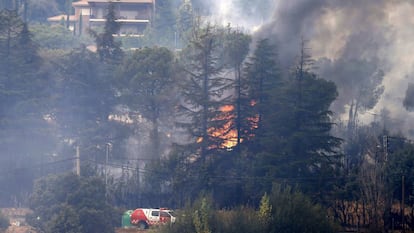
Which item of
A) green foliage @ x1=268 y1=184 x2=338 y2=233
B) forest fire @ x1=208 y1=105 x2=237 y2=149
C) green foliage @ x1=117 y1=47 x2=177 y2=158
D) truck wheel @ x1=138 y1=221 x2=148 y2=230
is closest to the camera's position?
green foliage @ x1=268 y1=184 x2=338 y2=233

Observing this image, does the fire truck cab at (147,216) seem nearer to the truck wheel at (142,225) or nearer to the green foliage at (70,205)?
the truck wheel at (142,225)

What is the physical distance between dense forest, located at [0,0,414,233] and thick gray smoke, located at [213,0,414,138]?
1.19 feet

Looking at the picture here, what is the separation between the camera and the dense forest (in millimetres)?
49938

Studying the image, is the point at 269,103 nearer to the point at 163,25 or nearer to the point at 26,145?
the point at 26,145

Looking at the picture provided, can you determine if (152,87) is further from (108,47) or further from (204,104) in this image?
(108,47)

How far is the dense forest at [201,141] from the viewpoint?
1966 inches

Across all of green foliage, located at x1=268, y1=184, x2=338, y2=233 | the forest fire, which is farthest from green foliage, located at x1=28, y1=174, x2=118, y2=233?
the forest fire

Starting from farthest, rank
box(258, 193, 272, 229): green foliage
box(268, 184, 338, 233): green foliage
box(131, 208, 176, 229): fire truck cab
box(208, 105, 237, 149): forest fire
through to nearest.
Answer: box(208, 105, 237, 149): forest fire < box(131, 208, 176, 229): fire truck cab < box(268, 184, 338, 233): green foliage < box(258, 193, 272, 229): green foliage

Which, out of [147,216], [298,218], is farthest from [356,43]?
[298,218]

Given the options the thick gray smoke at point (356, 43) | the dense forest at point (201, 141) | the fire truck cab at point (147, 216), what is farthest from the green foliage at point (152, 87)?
the fire truck cab at point (147, 216)

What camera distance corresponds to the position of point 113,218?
2040 inches

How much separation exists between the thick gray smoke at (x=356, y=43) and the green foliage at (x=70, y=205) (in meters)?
25.2

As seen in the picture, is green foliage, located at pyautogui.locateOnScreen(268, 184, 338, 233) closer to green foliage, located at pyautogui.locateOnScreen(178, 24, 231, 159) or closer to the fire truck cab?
the fire truck cab

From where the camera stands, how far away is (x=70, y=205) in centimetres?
5034
